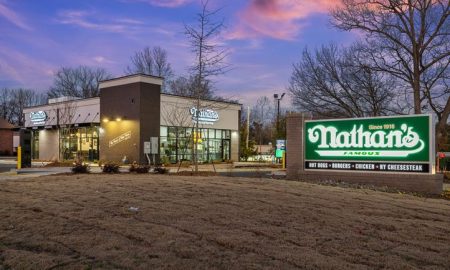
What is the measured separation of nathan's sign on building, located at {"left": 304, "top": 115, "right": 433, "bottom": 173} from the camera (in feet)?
49.0

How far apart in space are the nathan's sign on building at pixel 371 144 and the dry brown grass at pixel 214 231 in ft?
16.0

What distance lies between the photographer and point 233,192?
35.0 feet

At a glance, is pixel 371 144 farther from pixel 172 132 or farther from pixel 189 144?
pixel 189 144

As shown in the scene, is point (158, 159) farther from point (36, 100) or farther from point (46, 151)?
point (36, 100)

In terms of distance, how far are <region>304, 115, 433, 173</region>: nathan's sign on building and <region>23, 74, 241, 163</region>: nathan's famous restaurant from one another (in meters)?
13.3

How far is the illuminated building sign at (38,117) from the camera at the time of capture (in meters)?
44.9

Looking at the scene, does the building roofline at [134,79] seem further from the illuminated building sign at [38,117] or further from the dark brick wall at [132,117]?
the illuminated building sign at [38,117]

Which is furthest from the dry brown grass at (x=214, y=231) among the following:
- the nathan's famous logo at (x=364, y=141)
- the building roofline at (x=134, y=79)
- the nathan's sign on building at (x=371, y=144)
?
the building roofline at (x=134, y=79)

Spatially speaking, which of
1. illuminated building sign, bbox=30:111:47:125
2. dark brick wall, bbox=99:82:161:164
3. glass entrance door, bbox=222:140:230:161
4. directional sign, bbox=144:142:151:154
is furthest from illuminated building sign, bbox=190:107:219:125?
illuminated building sign, bbox=30:111:47:125

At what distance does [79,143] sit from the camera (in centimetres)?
4072

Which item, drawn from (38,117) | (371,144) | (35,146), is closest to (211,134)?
(38,117)

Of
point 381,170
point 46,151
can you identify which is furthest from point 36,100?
point 381,170

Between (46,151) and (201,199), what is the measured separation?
39466 mm

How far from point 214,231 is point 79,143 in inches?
1441
